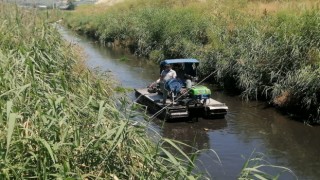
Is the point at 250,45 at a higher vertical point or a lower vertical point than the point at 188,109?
higher

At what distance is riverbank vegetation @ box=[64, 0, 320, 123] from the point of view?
14695 millimetres

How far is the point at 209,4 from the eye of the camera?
2797 cm

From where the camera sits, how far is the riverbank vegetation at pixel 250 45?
14695mm

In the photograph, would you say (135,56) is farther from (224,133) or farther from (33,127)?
(33,127)

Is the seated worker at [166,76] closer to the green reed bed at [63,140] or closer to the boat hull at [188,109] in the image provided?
the boat hull at [188,109]

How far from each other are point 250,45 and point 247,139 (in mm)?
6424

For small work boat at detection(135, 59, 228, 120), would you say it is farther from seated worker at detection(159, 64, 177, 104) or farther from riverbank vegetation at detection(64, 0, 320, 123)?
riverbank vegetation at detection(64, 0, 320, 123)

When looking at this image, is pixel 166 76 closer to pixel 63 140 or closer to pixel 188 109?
pixel 188 109

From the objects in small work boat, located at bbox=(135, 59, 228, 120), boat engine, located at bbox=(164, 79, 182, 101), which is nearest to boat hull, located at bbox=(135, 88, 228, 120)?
small work boat, located at bbox=(135, 59, 228, 120)

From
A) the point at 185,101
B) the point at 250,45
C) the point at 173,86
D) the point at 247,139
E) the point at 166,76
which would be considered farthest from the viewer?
the point at 250,45

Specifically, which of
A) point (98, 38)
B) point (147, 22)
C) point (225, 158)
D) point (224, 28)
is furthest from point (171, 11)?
point (225, 158)

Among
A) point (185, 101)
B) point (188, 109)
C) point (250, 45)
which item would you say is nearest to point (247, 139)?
point (188, 109)

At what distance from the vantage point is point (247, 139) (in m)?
12.3

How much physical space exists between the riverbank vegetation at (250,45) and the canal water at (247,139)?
80cm
